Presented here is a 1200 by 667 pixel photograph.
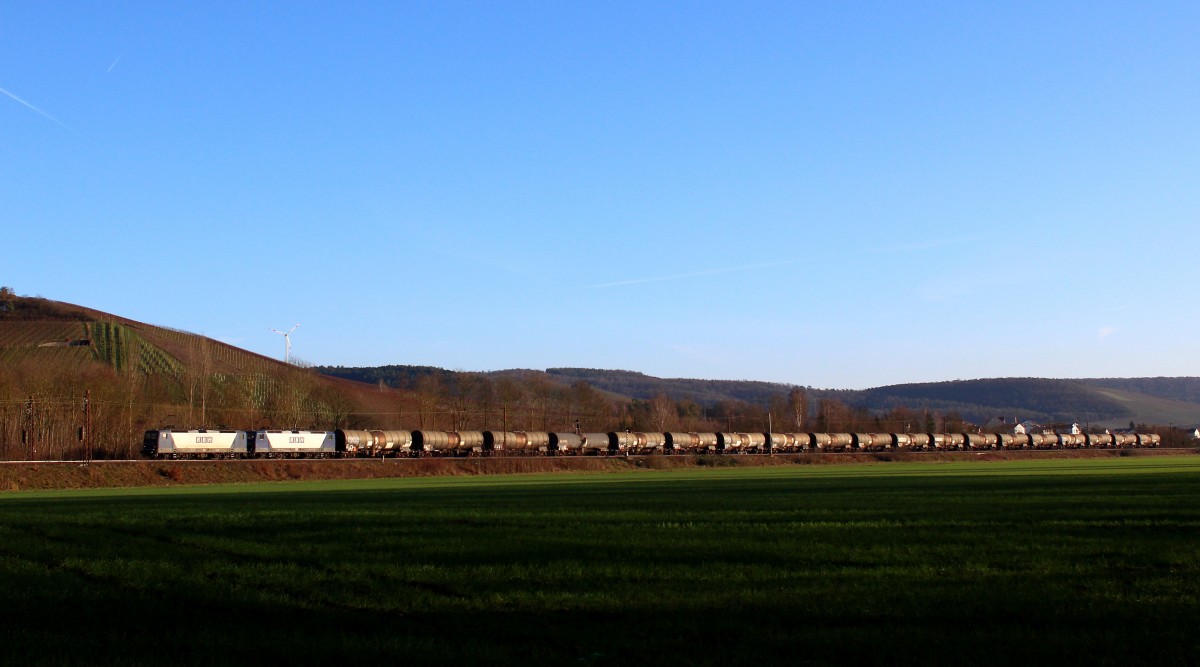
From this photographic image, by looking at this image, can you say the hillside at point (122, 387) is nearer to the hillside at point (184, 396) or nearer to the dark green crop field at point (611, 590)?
the hillside at point (184, 396)

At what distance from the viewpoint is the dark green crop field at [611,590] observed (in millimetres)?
9672

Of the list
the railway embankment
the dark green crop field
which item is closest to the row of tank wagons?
the railway embankment

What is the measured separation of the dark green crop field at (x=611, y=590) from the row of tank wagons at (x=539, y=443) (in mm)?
63001

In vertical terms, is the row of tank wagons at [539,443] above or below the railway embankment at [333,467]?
above

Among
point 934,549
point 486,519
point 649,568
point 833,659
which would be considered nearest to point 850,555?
point 934,549

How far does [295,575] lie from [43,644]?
4455 millimetres

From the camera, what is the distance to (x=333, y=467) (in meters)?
80.6

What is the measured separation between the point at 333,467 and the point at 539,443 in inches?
1045

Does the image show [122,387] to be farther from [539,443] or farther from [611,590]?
[611,590]

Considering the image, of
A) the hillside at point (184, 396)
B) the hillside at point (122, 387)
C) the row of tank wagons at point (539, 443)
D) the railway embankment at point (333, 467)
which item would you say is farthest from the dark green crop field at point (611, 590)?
the hillside at point (184, 396)

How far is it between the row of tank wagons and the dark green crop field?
6300 centimetres

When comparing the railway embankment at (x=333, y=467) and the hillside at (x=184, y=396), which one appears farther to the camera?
the hillside at (x=184, y=396)

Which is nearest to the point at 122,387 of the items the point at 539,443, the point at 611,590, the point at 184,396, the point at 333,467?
the point at 184,396

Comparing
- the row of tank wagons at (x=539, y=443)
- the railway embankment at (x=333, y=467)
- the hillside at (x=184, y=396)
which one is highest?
the hillside at (x=184, y=396)
